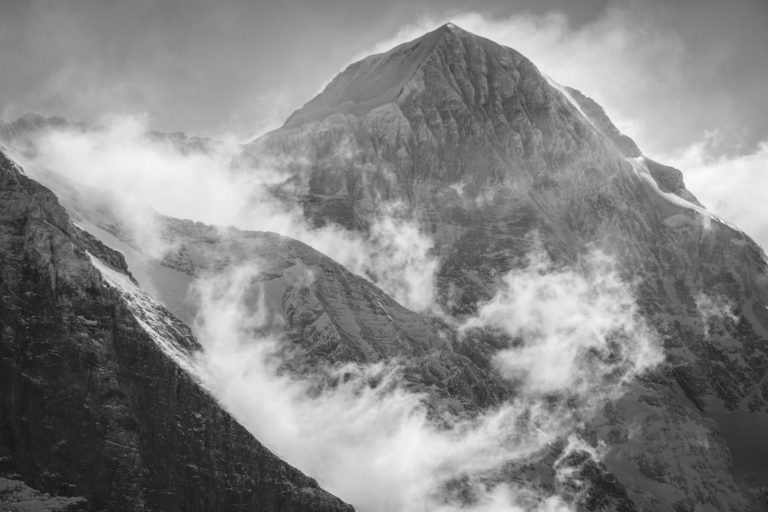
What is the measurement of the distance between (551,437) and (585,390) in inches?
768

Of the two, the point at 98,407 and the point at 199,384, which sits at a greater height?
the point at 199,384

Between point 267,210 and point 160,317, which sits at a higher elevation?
point 267,210

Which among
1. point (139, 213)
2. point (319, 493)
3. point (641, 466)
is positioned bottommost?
point (319, 493)

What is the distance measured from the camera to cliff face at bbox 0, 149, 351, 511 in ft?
319

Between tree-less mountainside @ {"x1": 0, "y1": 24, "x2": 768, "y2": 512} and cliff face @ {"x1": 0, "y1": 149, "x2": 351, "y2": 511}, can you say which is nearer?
cliff face @ {"x1": 0, "y1": 149, "x2": 351, "y2": 511}

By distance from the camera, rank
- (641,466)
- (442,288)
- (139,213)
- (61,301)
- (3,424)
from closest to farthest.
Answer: (3,424) → (61,301) → (139,213) → (641,466) → (442,288)

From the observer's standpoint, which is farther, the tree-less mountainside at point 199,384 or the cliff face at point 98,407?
the tree-less mountainside at point 199,384

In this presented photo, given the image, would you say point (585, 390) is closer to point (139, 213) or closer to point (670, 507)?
point (670, 507)

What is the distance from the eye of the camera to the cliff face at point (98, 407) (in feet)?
319

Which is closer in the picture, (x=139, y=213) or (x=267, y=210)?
(x=139, y=213)

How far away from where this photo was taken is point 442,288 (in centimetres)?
19062

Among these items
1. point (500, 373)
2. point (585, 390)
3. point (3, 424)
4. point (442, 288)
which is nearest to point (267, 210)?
point (442, 288)

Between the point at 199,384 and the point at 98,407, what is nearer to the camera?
the point at 98,407

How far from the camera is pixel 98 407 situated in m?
99.8
